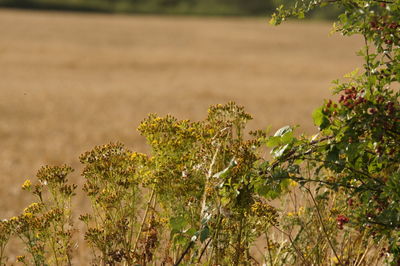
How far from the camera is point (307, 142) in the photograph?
227cm

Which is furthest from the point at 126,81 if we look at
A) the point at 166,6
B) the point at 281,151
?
the point at 166,6

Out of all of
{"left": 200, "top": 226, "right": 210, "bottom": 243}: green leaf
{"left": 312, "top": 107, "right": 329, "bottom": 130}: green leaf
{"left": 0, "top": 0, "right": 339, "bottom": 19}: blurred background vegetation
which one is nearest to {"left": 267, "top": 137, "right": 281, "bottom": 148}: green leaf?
{"left": 312, "top": 107, "right": 329, "bottom": 130}: green leaf

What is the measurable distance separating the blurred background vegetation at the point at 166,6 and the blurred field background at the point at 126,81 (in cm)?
1417

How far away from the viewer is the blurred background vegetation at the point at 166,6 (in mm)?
52781

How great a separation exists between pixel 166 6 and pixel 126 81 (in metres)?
45.1

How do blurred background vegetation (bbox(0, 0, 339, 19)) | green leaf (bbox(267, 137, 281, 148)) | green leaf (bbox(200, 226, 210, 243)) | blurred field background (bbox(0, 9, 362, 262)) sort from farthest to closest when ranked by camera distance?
1. blurred background vegetation (bbox(0, 0, 339, 19))
2. blurred field background (bbox(0, 9, 362, 262))
3. green leaf (bbox(267, 137, 281, 148))
4. green leaf (bbox(200, 226, 210, 243))

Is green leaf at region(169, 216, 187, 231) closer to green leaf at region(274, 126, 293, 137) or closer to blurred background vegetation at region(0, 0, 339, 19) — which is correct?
green leaf at region(274, 126, 293, 137)

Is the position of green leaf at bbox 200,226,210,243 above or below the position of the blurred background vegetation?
below

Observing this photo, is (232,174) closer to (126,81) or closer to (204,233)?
(204,233)

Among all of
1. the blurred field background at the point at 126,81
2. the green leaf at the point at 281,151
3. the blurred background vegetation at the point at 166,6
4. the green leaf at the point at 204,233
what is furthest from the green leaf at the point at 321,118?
the blurred background vegetation at the point at 166,6

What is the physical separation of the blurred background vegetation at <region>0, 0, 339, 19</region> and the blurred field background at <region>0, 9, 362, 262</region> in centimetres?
1417

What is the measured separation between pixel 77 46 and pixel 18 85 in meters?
11.5

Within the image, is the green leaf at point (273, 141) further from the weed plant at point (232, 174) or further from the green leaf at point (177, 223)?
the green leaf at point (177, 223)

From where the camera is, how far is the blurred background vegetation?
52.8 m
